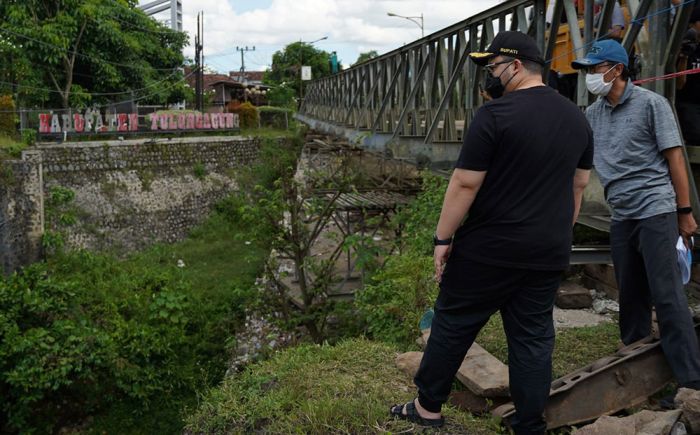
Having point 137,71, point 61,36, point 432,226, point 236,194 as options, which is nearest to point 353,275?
point 432,226

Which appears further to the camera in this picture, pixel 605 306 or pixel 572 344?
pixel 605 306

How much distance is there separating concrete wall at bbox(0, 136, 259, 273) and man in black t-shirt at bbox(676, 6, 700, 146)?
15618 mm

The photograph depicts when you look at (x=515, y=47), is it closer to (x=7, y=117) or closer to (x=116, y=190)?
(x=116, y=190)

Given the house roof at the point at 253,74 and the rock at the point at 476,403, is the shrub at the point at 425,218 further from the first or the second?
the house roof at the point at 253,74

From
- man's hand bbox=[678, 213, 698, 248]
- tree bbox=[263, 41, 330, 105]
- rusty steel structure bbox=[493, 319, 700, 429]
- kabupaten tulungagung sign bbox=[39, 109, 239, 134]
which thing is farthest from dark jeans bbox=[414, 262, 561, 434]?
tree bbox=[263, 41, 330, 105]

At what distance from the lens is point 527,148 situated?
2578mm

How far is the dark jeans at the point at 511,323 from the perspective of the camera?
2.72 meters

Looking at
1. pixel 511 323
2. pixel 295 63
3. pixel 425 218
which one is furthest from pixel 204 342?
pixel 295 63

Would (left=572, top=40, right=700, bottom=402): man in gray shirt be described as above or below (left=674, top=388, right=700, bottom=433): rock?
above

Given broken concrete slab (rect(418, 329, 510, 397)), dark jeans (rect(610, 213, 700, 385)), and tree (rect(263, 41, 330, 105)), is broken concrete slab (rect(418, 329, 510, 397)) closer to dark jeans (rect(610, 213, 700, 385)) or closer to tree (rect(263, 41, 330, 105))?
dark jeans (rect(610, 213, 700, 385))

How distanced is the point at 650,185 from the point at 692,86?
4.09 ft

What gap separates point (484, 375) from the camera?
3391 mm

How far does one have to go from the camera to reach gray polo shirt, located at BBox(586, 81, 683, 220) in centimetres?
324

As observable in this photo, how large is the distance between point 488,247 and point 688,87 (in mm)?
2351
